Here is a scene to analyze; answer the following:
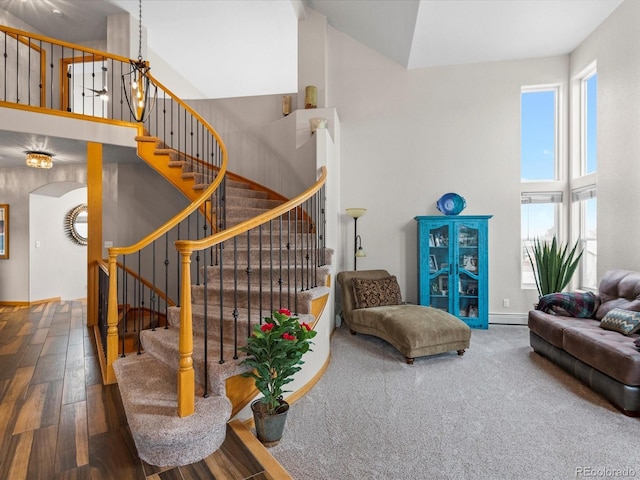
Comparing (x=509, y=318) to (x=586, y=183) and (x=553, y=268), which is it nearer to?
(x=553, y=268)

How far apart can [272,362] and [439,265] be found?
340 centimetres

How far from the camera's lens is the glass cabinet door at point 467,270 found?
15.1ft

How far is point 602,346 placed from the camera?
102 inches

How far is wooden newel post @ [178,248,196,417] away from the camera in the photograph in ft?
6.01

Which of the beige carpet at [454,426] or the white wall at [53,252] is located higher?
the white wall at [53,252]

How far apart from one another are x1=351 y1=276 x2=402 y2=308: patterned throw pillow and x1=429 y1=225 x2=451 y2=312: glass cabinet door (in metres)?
0.63

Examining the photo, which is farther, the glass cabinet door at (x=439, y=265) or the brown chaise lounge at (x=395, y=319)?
the glass cabinet door at (x=439, y=265)

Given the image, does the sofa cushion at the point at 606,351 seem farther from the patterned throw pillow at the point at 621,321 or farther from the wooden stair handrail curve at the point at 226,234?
the wooden stair handrail curve at the point at 226,234

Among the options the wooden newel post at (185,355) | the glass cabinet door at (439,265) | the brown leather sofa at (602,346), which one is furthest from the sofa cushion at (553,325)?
the wooden newel post at (185,355)

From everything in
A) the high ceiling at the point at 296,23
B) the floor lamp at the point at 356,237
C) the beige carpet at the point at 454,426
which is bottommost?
the beige carpet at the point at 454,426

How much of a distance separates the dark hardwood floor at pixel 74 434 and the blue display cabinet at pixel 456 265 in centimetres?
340

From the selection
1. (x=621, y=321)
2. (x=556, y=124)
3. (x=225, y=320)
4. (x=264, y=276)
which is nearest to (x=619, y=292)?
(x=621, y=321)

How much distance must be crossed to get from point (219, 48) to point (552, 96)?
5.54 m

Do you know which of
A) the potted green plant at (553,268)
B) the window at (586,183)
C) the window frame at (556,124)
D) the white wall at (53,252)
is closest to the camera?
the potted green plant at (553,268)
